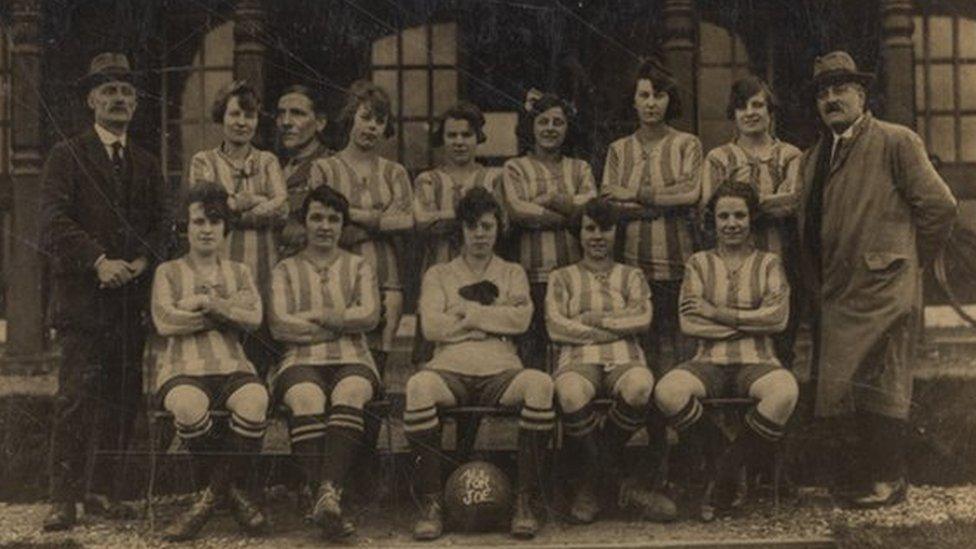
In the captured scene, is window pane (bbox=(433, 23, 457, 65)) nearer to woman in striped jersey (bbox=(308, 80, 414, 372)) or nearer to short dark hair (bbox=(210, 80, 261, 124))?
woman in striped jersey (bbox=(308, 80, 414, 372))

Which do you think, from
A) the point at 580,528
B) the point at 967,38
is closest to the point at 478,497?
the point at 580,528

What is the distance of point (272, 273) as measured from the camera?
4555 millimetres

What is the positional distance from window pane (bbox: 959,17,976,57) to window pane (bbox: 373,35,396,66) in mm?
3375

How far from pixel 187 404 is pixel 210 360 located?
219mm

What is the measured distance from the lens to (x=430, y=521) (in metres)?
4.25

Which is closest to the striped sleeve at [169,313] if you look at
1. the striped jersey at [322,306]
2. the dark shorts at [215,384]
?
the dark shorts at [215,384]

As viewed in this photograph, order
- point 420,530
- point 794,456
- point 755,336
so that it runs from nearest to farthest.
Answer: point 420,530 < point 755,336 < point 794,456

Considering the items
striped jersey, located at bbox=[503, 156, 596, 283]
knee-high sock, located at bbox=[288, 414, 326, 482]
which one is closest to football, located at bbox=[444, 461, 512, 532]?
knee-high sock, located at bbox=[288, 414, 326, 482]

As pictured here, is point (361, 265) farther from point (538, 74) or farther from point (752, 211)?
point (538, 74)

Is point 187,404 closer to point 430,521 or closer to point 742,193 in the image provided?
point 430,521

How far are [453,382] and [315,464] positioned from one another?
0.59 m

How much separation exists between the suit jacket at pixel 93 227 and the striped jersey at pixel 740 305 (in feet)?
6.98

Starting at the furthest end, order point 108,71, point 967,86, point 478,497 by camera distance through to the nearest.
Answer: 1. point 967,86
2. point 108,71
3. point 478,497

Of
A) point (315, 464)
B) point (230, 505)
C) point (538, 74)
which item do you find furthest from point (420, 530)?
point (538, 74)
